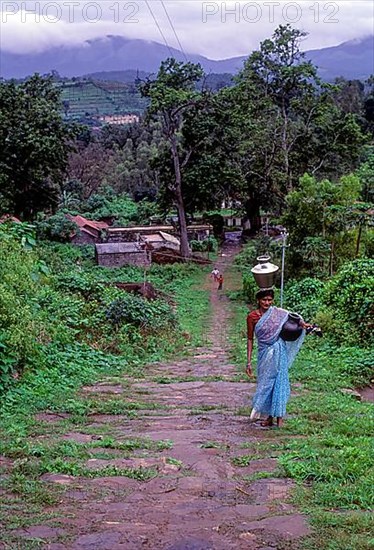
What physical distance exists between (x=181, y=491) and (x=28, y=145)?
76.5 ft

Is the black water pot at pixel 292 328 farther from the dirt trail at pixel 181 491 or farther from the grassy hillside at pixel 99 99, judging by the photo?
the grassy hillside at pixel 99 99

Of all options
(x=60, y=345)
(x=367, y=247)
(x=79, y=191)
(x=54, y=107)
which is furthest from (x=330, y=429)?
(x=79, y=191)

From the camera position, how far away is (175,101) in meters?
28.2

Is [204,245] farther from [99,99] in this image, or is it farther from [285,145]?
[99,99]

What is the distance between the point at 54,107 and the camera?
1075 inches

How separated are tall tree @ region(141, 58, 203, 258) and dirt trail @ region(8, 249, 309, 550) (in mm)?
23235

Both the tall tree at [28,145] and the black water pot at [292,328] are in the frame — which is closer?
the black water pot at [292,328]

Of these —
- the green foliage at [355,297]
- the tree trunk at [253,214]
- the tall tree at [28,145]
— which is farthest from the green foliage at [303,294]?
the tree trunk at [253,214]

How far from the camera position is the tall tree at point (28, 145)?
2549cm

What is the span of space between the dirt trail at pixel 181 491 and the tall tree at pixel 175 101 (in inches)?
915

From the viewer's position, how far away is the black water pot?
5414 millimetres

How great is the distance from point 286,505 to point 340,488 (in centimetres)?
40

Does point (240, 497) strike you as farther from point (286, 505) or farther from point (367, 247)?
point (367, 247)

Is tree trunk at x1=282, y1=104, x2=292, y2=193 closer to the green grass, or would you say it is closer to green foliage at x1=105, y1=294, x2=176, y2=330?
green foliage at x1=105, y1=294, x2=176, y2=330
